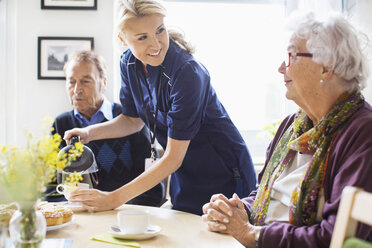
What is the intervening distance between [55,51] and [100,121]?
2.82 feet

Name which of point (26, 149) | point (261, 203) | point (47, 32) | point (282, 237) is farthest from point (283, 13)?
point (26, 149)

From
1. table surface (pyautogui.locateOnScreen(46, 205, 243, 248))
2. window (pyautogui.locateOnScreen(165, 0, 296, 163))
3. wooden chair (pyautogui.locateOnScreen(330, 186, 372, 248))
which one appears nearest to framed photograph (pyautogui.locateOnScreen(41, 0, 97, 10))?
window (pyautogui.locateOnScreen(165, 0, 296, 163))

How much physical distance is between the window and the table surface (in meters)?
2.25

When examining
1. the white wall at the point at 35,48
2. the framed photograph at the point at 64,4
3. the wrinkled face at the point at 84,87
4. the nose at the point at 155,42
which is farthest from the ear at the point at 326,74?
the framed photograph at the point at 64,4

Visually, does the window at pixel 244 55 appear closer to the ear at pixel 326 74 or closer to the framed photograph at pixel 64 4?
the framed photograph at pixel 64 4

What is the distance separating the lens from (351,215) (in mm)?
885

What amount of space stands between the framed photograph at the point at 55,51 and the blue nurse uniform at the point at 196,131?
117 centimetres

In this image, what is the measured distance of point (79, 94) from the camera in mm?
2639

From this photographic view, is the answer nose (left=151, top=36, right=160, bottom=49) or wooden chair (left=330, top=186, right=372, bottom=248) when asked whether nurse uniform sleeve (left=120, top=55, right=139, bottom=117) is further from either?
wooden chair (left=330, top=186, right=372, bottom=248)

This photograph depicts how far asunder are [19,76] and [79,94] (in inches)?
32.1

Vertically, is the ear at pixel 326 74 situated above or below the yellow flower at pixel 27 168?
above

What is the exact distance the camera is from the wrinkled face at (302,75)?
56.0 inches

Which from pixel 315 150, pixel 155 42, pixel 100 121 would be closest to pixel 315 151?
pixel 315 150

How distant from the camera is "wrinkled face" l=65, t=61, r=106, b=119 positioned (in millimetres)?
2646
